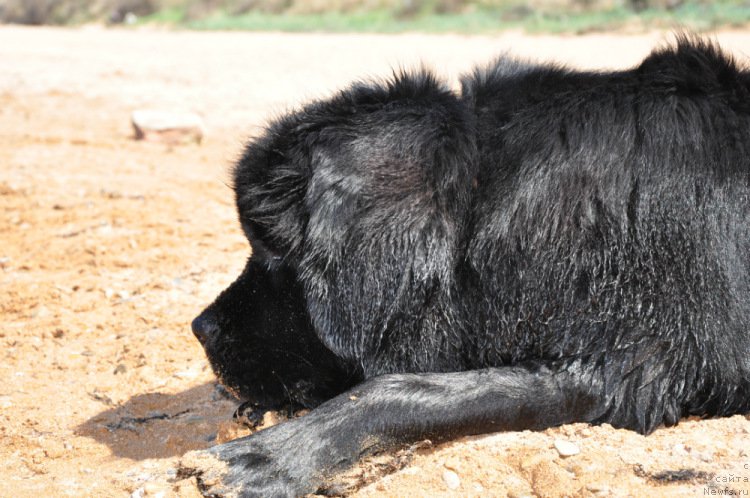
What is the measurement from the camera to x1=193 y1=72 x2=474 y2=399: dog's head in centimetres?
304

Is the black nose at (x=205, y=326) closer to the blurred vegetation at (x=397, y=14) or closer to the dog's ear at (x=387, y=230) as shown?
the dog's ear at (x=387, y=230)

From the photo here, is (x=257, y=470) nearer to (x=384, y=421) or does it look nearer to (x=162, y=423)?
(x=384, y=421)

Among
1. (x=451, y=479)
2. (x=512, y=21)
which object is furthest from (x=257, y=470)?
(x=512, y=21)

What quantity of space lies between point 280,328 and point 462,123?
0.95 m

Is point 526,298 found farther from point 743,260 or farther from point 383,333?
point 743,260

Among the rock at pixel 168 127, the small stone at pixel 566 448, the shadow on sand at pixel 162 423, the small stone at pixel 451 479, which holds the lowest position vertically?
the shadow on sand at pixel 162 423

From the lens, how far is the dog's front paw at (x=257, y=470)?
109 inches

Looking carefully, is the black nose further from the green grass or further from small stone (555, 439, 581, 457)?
the green grass

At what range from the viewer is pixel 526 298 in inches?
120

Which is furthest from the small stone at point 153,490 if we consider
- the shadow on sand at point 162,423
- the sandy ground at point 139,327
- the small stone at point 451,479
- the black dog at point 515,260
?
the small stone at point 451,479

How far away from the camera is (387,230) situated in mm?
3027

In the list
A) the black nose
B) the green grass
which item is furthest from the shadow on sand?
the green grass

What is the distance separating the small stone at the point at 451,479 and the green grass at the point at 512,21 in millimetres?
11837

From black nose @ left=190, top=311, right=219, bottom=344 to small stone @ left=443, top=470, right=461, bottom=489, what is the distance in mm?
1052
